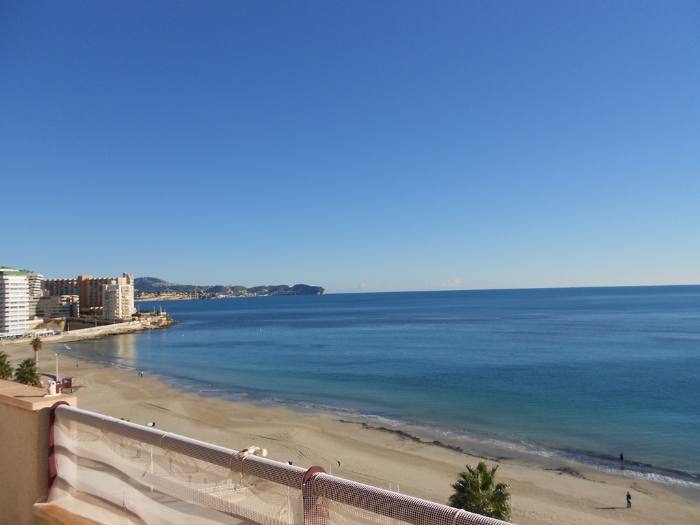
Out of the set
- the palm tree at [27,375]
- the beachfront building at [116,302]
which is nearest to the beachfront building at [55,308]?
the beachfront building at [116,302]

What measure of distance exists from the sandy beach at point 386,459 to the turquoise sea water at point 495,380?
2.77m

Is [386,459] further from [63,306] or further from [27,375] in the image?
[63,306]

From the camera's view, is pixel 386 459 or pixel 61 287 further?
pixel 61 287

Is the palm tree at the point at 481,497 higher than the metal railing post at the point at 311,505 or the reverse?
the reverse

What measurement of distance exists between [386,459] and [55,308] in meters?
137

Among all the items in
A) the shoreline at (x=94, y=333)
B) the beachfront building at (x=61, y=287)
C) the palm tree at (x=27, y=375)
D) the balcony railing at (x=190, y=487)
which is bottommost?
the shoreline at (x=94, y=333)

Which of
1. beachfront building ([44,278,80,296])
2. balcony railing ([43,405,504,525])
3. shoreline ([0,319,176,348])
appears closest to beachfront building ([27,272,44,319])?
beachfront building ([44,278,80,296])

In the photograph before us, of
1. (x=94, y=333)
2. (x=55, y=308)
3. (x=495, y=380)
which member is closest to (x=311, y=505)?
(x=495, y=380)

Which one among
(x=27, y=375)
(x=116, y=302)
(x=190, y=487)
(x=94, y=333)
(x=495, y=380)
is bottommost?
(x=495, y=380)

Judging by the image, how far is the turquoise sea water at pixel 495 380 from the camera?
28609 mm

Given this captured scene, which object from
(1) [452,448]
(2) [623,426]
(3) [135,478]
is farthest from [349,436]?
(3) [135,478]

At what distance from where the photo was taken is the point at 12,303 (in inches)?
3755

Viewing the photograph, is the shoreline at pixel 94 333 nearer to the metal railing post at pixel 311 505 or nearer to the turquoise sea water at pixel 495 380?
the turquoise sea water at pixel 495 380

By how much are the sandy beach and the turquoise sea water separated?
2770 millimetres
